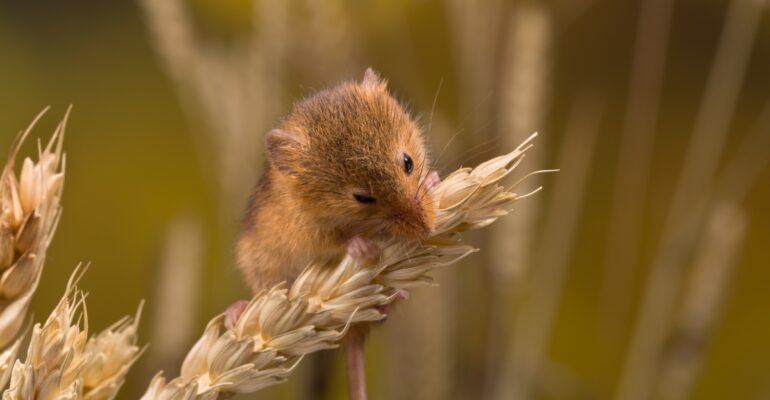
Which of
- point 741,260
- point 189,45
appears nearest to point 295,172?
point 189,45

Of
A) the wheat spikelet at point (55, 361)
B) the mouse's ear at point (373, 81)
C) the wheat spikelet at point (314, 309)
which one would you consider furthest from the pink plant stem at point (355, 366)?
the mouse's ear at point (373, 81)

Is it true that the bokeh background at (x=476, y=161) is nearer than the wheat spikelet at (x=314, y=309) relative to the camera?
No

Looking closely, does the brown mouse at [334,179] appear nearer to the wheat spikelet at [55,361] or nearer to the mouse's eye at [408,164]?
the mouse's eye at [408,164]

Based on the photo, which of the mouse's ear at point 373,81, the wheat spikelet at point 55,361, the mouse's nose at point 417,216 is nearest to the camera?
the wheat spikelet at point 55,361

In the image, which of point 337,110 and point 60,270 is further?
point 60,270

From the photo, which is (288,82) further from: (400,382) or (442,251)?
(442,251)

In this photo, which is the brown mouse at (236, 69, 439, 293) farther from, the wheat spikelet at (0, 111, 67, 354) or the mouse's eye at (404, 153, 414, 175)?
the wheat spikelet at (0, 111, 67, 354)

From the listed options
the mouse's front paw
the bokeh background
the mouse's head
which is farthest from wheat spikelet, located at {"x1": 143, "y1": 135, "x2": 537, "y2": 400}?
the bokeh background
